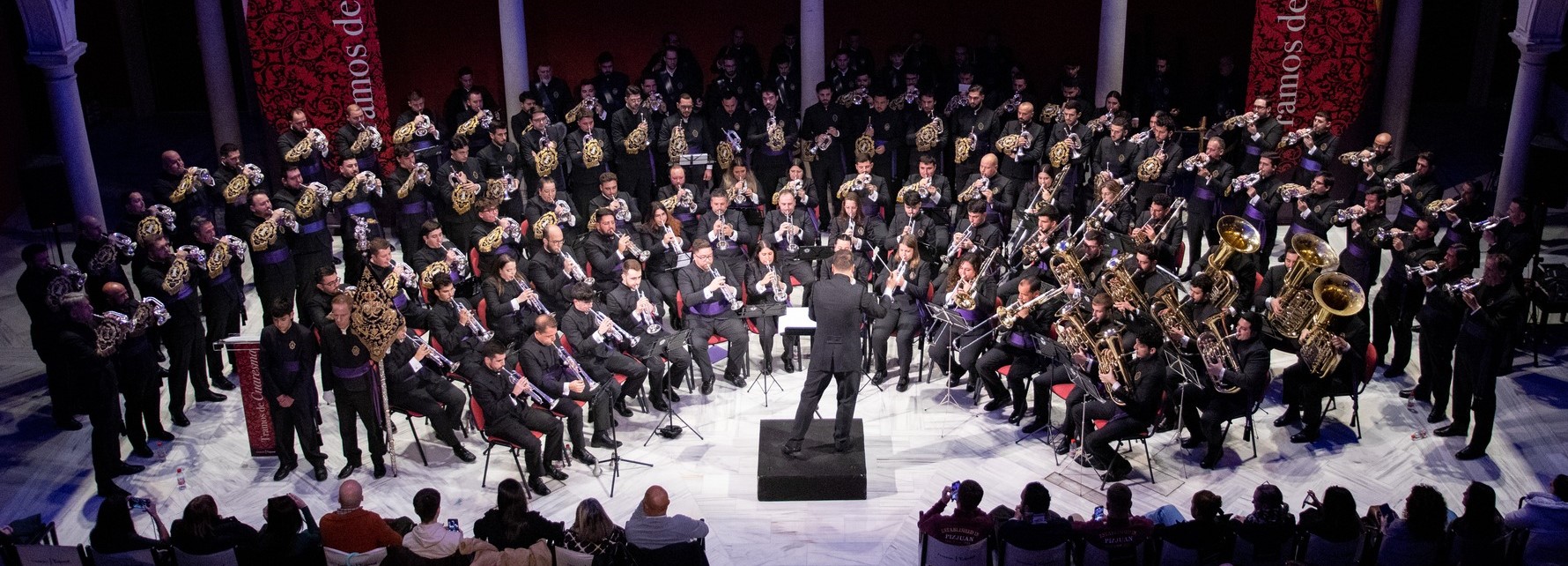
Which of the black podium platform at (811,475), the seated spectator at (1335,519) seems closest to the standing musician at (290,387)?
the black podium platform at (811,475)

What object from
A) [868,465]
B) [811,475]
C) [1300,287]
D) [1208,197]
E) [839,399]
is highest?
[1208,197]

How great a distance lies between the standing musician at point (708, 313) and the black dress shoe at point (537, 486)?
2.15 metres

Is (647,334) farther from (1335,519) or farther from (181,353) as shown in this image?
(1335,519)

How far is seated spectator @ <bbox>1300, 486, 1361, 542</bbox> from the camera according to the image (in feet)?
24.3

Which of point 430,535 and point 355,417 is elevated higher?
point 430,535

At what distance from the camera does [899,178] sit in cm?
1526

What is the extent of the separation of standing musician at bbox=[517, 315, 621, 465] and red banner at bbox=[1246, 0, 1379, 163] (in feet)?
29.0

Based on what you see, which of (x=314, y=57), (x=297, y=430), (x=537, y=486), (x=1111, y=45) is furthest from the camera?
(x=1111, y=45)

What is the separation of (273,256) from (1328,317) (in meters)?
9.10

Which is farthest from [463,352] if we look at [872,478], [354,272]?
[872,478]

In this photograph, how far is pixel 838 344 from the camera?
31.8 ft

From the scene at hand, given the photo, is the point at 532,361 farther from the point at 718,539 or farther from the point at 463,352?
the point at 718,539

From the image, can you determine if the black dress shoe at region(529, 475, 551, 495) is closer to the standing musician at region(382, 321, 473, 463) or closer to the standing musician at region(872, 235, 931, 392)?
the standing musician at region(382, 321, 473, 463)

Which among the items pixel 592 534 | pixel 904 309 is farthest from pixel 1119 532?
pixel 904 309
